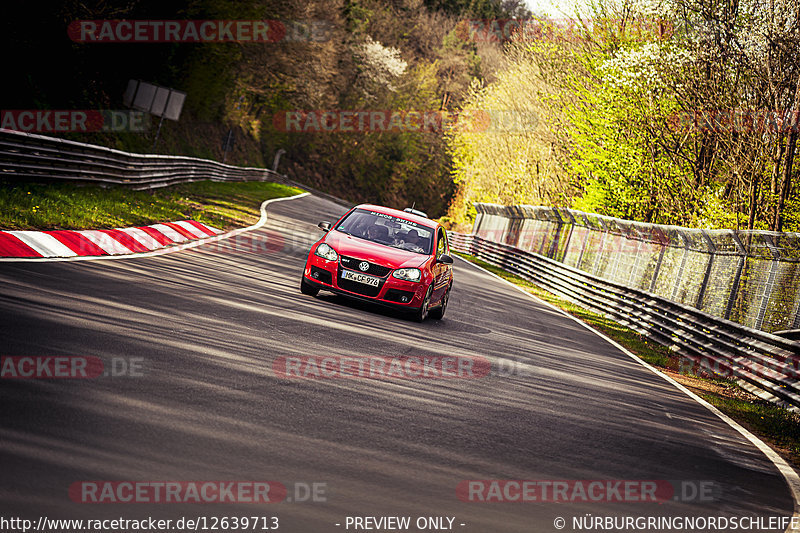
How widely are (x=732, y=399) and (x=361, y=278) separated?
566 cm

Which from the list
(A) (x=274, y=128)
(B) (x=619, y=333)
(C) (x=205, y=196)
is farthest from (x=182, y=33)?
(A) (x=274, y=128)

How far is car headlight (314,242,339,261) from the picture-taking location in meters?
12.8

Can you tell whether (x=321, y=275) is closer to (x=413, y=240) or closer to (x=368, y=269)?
(x=368, y=269)

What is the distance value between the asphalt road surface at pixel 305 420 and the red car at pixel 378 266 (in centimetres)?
49

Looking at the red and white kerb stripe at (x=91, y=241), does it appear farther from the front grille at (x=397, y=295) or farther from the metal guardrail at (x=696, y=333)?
the metal guardrail at (x=696, y=333)

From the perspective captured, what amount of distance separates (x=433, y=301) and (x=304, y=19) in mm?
40018

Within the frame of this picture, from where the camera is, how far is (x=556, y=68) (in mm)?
42375

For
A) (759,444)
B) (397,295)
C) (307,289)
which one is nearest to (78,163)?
(307,289)

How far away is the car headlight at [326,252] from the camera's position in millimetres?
12812

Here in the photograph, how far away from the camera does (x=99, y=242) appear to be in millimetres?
13656

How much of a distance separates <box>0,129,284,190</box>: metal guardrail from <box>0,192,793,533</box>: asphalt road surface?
4645mm

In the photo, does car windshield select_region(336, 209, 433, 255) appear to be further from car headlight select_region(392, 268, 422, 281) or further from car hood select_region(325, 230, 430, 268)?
car headlight select_region(392, 268, 422, 281)

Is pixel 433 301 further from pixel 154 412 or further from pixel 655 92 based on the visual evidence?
pixel 655 92

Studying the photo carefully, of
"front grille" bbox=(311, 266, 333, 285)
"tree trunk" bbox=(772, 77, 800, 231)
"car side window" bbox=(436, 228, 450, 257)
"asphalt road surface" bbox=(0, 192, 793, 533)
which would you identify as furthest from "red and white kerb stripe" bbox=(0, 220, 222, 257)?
"tree trunk" bbox=(772, 77, 800, 231)
